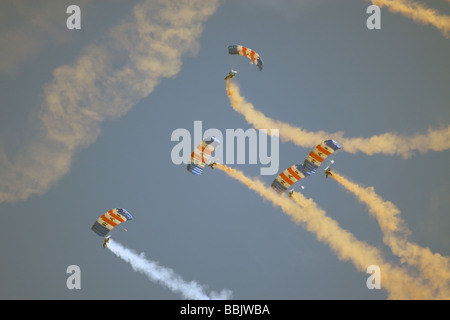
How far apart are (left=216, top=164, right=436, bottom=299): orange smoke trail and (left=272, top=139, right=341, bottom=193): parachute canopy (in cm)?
478

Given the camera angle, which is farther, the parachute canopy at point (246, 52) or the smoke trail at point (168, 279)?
the smoke trail at point (168, 279)

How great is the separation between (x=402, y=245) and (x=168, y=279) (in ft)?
55.4

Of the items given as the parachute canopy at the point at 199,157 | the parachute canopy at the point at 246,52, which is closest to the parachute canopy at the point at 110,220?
the parachute canopy at the point at 199,157

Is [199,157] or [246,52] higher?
[246,52]

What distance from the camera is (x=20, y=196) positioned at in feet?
187

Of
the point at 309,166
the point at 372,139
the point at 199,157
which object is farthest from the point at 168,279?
the point at 372,139

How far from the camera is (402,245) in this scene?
43.5 m

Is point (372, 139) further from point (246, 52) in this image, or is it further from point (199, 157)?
point (199, 157)

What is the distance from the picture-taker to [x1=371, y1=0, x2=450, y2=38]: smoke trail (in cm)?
4356

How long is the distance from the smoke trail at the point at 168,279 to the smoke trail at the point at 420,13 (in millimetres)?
24149

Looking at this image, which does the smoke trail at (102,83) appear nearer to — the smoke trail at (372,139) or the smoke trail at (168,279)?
the smoke trail at (372,139)

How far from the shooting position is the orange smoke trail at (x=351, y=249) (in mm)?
41562

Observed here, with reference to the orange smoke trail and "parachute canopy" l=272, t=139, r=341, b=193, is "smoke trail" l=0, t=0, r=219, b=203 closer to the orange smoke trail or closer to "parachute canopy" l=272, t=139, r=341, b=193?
the orange smoke trail
